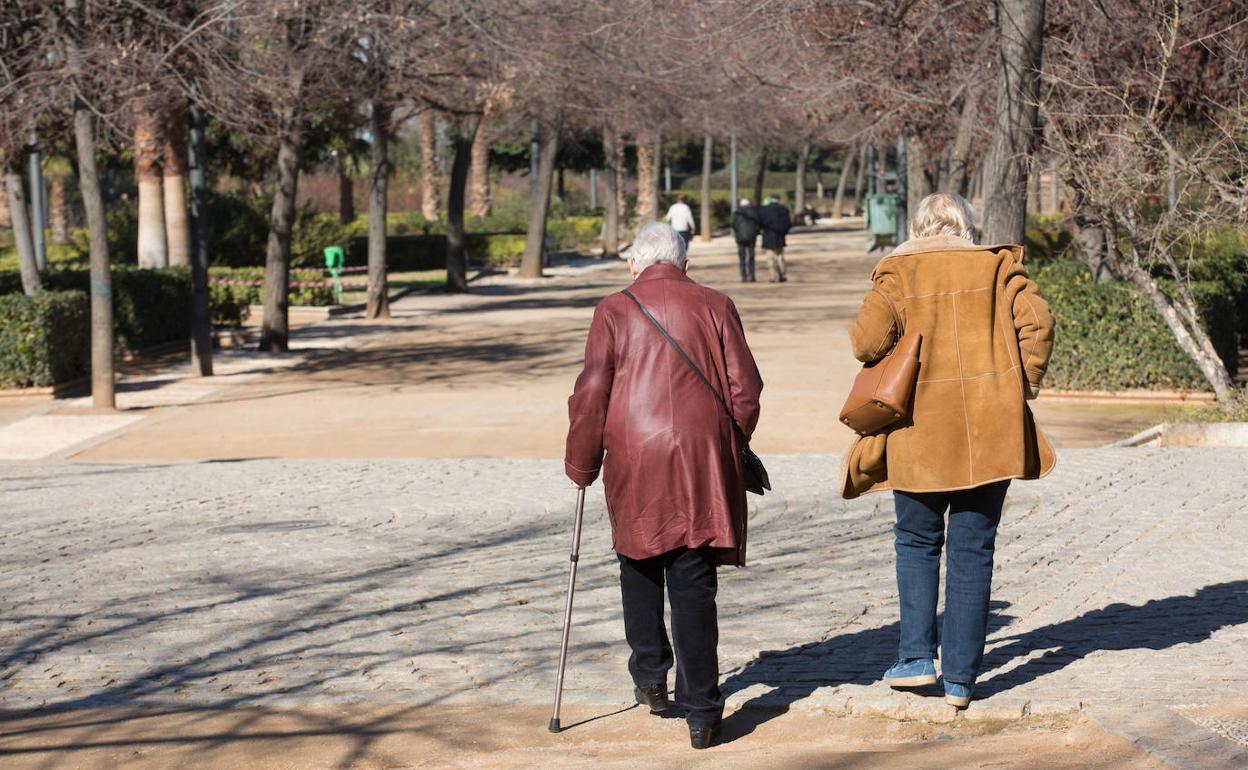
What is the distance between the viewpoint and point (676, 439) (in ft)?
15.7

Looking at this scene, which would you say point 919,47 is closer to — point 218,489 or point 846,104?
point 846,104

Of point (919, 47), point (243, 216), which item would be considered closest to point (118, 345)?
point (919, 47)

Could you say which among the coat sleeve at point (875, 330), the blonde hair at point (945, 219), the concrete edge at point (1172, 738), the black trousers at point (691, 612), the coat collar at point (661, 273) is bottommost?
the concrete edge at point (1172, 738)

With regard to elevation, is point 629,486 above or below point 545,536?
above

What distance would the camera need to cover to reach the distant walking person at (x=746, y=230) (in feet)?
102

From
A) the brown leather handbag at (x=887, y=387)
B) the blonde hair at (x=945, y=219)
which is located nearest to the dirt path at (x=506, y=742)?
the brown leather handbag at (x=887, y=387)

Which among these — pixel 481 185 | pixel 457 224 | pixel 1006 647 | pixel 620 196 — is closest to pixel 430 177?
pixel 481 185

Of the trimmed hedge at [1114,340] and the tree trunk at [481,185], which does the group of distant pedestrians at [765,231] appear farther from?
the tree trunk at [481,185]

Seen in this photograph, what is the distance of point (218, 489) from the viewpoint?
408 inches

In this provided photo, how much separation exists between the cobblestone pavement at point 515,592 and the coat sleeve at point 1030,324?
1.07 meters

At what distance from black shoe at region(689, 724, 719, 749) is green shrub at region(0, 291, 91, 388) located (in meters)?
12.6

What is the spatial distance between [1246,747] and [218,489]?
7263 millimetres

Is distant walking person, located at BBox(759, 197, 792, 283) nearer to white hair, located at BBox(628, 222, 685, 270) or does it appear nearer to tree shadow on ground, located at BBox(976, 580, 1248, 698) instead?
tree shadow on ground, located at BBox(976, 580, 1248, 698)

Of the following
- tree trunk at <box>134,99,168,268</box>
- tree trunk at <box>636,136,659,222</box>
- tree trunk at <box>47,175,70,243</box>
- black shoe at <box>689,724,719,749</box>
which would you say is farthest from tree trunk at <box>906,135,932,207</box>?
tree trunk at <box>47,175,70,243</box>
